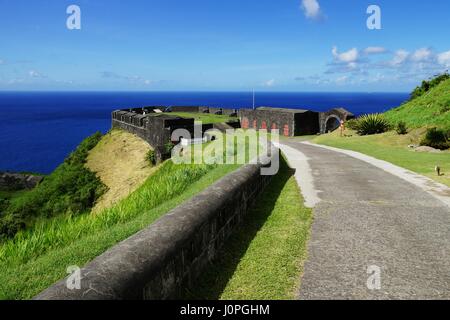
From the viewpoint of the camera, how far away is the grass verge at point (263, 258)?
4703 millimetres

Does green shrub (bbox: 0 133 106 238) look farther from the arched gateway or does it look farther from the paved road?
the arched gateway

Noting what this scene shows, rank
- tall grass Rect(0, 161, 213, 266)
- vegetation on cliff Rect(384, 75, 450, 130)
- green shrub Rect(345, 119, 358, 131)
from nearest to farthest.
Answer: tall grass Rect(0, 161, 213, 266) → vegetation on cliff Rect(384, 75, 450, 130) → green shrub Rect(345, 119, 358, 131)

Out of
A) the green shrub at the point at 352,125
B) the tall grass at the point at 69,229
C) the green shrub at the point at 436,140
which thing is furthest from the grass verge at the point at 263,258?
the green shrub at the point at 352,125

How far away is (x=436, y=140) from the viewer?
2016 centimetres

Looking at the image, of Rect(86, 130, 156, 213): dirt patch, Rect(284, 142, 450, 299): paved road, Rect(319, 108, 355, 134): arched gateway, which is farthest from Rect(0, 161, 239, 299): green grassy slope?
Rect(319, 108, 355, 134): arched gateway

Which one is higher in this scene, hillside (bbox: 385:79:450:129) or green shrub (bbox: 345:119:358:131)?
hillside (bbox: 385:79:450:129)

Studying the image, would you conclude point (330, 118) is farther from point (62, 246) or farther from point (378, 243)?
point (62, 246)

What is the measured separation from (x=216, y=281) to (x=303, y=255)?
1.45 metres

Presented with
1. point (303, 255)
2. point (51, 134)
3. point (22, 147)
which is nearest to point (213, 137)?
point (303, 255)

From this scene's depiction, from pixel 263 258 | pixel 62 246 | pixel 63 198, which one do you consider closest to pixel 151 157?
pixel 63 198

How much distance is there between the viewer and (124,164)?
33.7 meters

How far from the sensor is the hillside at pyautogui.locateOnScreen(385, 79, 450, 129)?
2388cm

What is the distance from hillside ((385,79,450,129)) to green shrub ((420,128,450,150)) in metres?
2.07

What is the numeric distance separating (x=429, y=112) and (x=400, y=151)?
8874 millimetres
